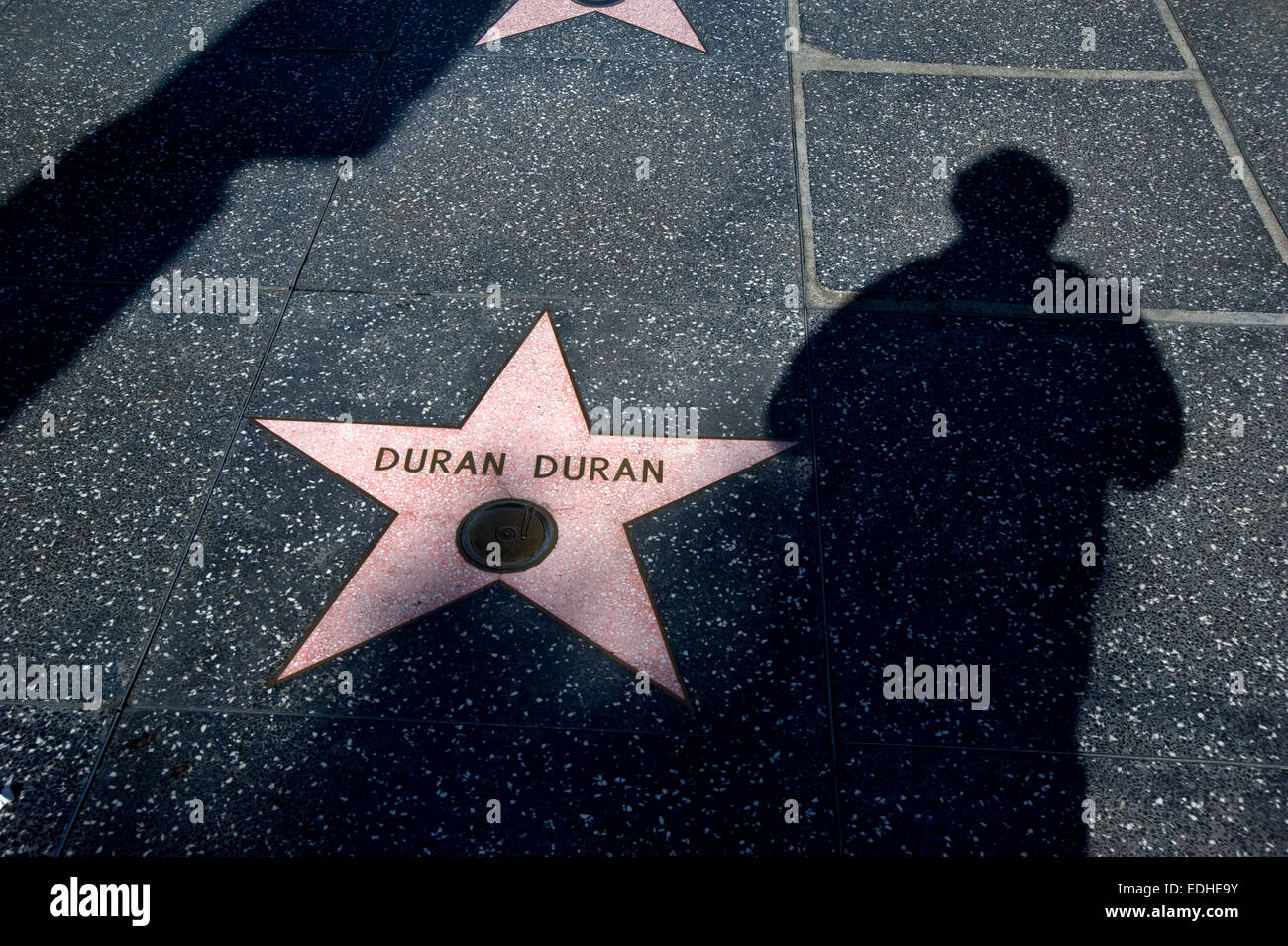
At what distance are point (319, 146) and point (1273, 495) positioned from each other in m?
3.29

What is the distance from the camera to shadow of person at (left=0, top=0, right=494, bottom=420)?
3.08m

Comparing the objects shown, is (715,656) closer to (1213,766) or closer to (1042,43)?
(1213,766)

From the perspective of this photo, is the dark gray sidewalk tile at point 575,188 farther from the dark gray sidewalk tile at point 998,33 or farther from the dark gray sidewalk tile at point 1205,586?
the dark gray sidewalk tile at point 1205,586

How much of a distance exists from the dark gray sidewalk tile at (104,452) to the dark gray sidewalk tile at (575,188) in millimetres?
461

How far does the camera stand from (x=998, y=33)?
4109 mm

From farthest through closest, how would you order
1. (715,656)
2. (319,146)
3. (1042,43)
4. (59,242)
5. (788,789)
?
(1042,43) → (319,146) → (59,242) → (715,656) → (788,789)

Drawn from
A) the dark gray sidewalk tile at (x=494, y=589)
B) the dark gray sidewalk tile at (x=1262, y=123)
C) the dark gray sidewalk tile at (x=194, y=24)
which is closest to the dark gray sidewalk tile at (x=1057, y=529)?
the dark gray sidewalk tile at (x=494, y=589)

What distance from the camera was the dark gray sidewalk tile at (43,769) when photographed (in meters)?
1.99

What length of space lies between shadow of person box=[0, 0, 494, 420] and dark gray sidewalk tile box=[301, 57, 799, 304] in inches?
6.1

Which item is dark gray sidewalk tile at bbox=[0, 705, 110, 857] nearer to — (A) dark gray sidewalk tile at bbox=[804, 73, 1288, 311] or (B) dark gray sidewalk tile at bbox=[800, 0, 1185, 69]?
(A) dark gray sidewalk tile at bbox=[804, 73, 1288, 311]

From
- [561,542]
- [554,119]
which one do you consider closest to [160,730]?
[561,542]

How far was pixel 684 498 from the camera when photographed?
2.54 metres

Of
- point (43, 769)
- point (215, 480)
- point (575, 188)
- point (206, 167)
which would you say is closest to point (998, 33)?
point (575, 188)
